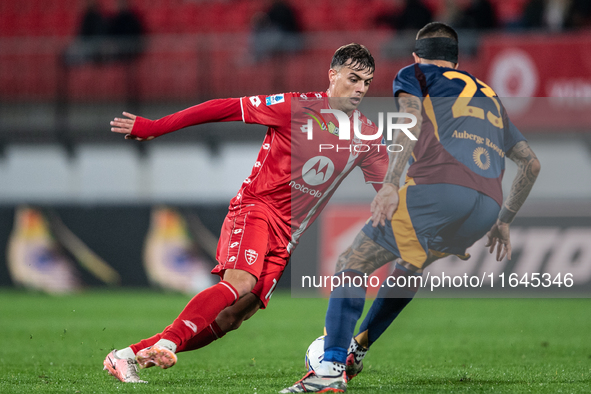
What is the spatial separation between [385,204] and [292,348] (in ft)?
9.42

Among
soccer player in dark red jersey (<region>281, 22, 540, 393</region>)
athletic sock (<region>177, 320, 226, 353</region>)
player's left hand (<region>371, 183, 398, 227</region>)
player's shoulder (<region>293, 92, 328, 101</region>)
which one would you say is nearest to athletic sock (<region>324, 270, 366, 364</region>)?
soccer player in dark red jersey (<region>281, 22, 540, 393</region>)

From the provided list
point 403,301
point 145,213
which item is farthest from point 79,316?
point 403,301

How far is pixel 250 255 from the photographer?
392cm

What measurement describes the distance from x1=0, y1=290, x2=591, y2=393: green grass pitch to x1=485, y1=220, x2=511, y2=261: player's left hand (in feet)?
2.54

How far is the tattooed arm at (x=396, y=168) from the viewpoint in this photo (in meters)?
3.70

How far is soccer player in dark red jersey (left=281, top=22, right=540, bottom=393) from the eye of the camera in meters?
3.81

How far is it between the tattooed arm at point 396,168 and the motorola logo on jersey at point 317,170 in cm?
53

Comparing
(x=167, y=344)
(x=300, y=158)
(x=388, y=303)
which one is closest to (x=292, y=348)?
(x=388, y=303)

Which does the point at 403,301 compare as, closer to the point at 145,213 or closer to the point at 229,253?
the point at 229,253

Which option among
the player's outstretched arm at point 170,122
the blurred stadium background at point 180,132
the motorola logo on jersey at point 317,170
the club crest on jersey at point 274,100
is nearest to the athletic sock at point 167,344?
the player's outstretched arm at point 170,122

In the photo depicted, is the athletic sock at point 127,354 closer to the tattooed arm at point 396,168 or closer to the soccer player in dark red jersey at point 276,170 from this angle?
the soccer player in dark red jersey at point 276,170

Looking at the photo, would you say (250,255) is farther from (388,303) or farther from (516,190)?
(516,190)

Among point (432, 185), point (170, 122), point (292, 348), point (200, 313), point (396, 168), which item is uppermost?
point (170, 122)

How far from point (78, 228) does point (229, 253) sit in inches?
334
